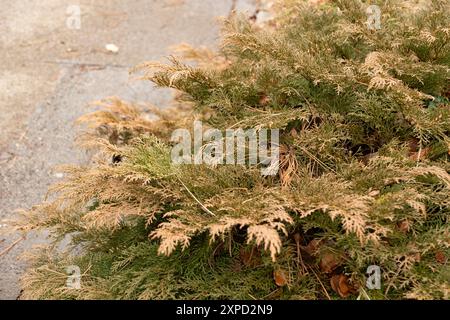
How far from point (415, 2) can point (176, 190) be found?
2.06 meters

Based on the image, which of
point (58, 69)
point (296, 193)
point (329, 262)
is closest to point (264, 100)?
point (296, 193)

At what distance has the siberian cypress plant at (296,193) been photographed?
1.89 meters

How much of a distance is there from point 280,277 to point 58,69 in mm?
3055

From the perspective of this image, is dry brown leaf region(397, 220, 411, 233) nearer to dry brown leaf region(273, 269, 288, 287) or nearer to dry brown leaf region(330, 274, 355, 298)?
dry brown leaf region(330, 274, 355, 298)

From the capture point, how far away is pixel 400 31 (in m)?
2.50

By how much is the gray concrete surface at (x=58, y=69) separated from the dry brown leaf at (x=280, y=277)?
A: 4.44 ft

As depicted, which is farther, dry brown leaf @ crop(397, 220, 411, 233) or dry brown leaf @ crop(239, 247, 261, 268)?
dry brown leaf @ crop(239, 247, 261, 268)

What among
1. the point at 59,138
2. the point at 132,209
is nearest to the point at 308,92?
the point at 132,209

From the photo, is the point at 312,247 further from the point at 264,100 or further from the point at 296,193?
the point at 264,100

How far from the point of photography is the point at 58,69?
4.34 m

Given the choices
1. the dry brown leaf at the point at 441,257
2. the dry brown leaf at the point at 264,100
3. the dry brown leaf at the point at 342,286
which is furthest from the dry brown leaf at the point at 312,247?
the dry brown leaf at the point at 264,100

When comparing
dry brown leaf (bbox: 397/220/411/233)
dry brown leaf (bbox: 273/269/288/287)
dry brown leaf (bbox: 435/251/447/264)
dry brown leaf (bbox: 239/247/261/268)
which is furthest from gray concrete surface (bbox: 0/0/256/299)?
dry brown leaf (bbox: 435/251/447/264)

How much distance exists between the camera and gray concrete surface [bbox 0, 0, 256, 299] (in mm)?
3307

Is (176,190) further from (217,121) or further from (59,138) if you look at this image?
(59,138)
